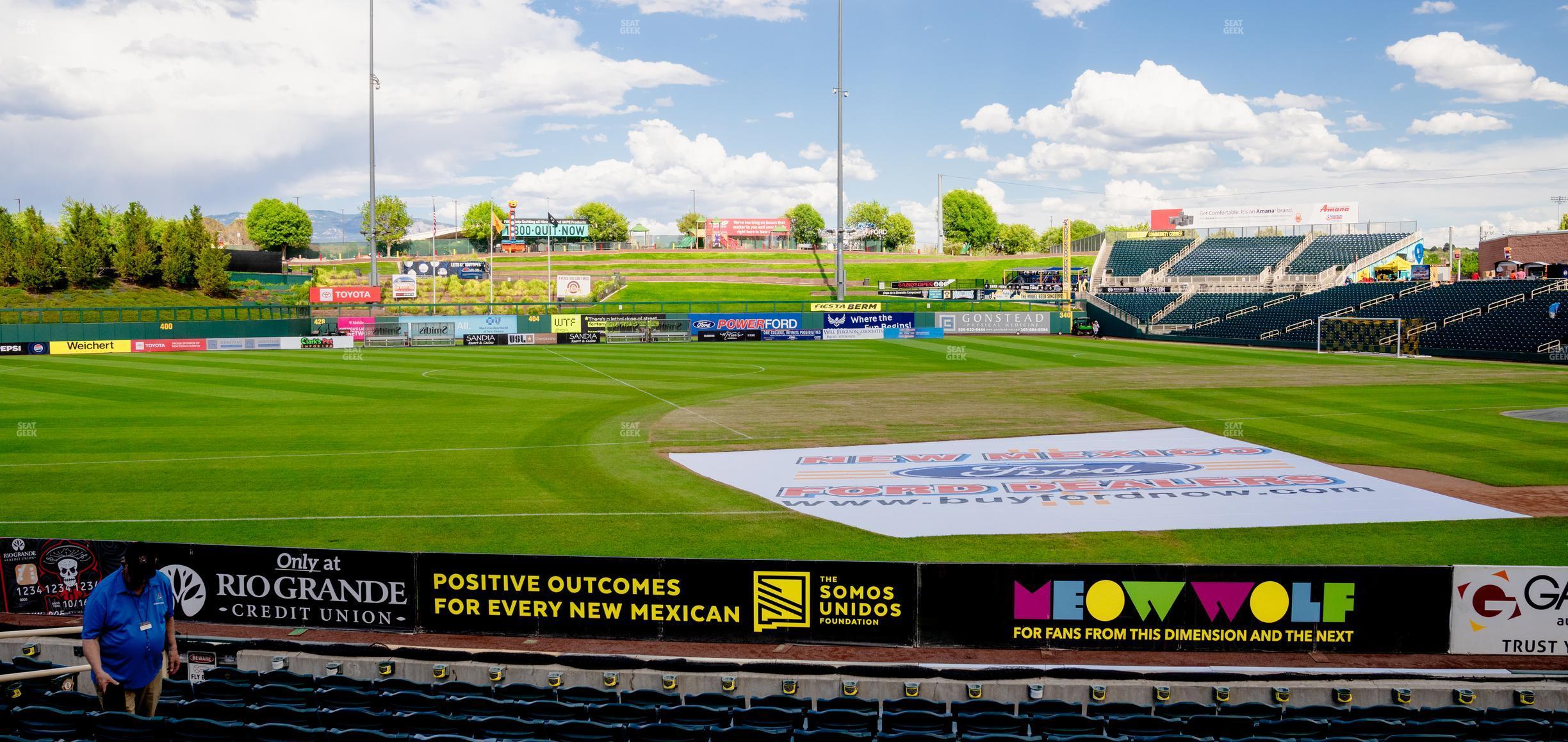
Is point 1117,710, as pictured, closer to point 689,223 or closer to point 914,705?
point 914,705

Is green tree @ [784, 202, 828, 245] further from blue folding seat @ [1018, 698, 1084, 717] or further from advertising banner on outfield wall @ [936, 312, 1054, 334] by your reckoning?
blue folding seat @ [1018, 698, 1084, 717]

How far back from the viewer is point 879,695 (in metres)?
9.02

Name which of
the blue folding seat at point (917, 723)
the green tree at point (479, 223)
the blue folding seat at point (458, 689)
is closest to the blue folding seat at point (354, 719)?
the blue folding seat at point (458, 689)

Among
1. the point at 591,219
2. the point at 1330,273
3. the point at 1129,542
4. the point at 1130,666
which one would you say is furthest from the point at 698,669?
the point at 591,219

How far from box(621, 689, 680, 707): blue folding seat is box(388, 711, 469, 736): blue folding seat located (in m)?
1.42

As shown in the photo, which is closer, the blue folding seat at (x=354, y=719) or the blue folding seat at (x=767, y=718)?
the blue folding seat at (x=354, y=719)

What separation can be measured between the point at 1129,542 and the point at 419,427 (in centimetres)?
2080

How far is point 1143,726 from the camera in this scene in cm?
758

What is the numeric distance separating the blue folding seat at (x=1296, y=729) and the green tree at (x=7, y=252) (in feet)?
314

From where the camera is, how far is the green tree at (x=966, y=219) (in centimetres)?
18000

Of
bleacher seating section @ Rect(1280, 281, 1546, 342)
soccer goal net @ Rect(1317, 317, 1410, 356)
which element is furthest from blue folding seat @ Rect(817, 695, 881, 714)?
bleacher seating section @ Rect(1280, 281, 1546, 342)

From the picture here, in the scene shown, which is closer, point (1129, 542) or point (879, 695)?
point (879, 695)

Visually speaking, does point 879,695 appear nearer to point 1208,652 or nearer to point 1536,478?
point 1208,652

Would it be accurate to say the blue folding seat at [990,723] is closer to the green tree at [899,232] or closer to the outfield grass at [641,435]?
the outfield grass at [641,435]
